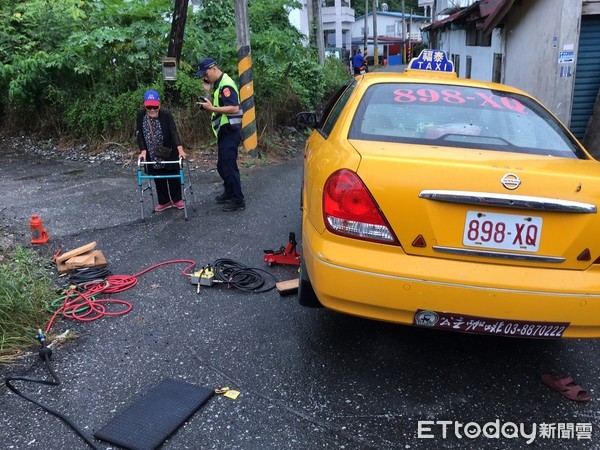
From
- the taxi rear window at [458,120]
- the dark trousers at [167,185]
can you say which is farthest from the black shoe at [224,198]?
the taxi rear window at [458,120]

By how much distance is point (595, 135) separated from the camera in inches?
385

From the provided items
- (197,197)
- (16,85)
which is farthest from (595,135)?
(16,85)

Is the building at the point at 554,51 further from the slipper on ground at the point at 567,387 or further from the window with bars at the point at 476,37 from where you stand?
the slipper on ground at the point at 567,387

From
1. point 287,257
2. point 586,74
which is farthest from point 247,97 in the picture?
point 586,74

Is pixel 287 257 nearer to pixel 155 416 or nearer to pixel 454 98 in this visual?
pixel 454 98

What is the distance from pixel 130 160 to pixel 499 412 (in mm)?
7803

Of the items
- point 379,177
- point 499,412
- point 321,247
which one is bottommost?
point 499,412

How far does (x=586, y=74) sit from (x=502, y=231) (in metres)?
9.43

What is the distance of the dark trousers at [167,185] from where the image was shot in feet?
20.7

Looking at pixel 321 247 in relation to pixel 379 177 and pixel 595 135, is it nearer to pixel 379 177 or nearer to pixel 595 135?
pixel 379 177

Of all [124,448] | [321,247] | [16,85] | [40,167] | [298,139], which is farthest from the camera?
[298,139]

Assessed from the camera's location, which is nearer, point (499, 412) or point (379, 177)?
point (379, 177)

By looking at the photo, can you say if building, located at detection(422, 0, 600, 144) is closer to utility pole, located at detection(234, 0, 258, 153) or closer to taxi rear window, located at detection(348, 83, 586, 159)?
utility pole, located at detection(234, 0, 258, 153)

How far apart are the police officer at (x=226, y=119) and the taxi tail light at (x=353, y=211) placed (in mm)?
3724
